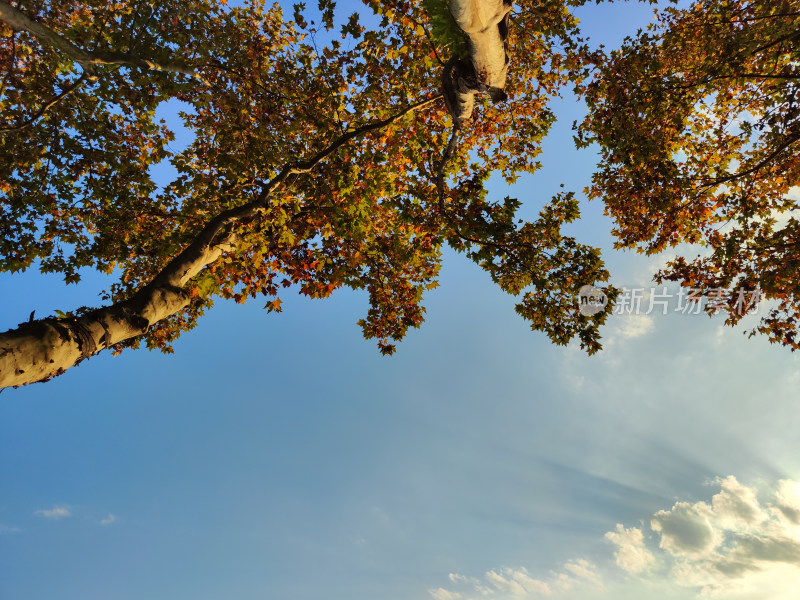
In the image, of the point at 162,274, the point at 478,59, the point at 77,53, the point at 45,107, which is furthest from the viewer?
the point at 45,107

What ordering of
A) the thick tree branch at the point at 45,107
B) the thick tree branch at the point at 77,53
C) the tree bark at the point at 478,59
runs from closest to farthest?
the tree bark at the point at 478,59, the thick tree branch at the point at 77,53, the thick tree branch at the point at 45,107

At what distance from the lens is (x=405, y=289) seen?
9.83 meters

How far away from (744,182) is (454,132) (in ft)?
28.7

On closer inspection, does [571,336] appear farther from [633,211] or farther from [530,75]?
[530,75]

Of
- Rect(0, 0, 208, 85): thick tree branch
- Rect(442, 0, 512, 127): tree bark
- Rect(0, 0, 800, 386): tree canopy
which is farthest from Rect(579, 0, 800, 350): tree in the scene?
Rect(0, 0, 208, 85): thick tree branch

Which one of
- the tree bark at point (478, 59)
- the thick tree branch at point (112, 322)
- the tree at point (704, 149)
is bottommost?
the thick tree branch at point (112, 322)

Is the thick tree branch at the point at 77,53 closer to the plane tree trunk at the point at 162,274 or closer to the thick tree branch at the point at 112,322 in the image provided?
the plane tree trunk at the point at 162,274

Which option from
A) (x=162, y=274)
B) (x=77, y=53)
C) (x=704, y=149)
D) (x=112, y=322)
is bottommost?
(x=112, y=322)

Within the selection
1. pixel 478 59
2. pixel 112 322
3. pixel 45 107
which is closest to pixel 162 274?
pixel 112 322

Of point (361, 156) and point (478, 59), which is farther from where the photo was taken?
point (361, 156)

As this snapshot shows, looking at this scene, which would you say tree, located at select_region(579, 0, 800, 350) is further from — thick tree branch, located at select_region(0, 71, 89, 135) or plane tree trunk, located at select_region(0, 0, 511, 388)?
thick tree branch, located at select_region(0, 71, 89, 135)

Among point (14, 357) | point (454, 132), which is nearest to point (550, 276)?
A: point (454, 132)

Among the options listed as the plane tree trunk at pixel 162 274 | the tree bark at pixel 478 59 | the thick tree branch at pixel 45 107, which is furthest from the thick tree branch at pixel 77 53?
the tree bark at pixel 478 59

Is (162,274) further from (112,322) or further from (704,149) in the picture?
(704,149)
